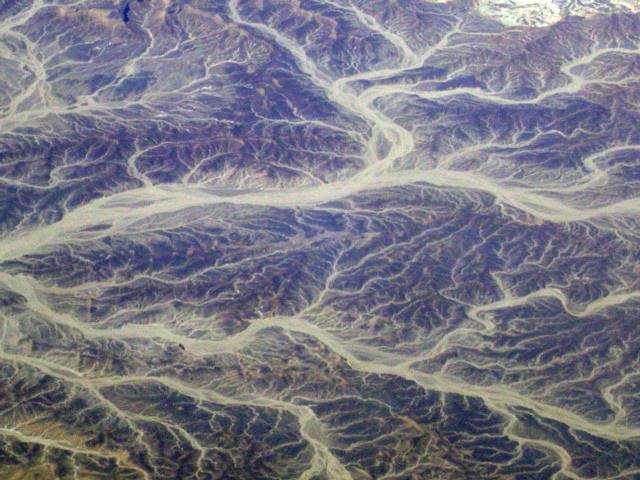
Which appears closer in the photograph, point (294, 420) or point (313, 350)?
point (294, 420)

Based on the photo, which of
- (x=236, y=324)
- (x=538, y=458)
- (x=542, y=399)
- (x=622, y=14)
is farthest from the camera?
(x=622, y=14)

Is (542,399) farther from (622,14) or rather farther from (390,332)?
(622,14)

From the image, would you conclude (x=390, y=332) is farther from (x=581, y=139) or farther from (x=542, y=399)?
(x=581, y=139)

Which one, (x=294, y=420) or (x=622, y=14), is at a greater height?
(x=622, y=14)

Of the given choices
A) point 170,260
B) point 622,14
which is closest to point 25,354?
point 170,260

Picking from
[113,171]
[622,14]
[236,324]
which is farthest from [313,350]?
[622,14]

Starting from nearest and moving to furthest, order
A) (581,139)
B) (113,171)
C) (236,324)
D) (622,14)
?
(236,324) → (113,171) → (581,139) → (622,14)
